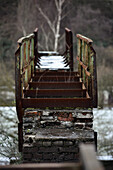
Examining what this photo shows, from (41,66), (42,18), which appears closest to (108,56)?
(42,18)

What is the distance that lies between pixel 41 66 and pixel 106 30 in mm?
17631

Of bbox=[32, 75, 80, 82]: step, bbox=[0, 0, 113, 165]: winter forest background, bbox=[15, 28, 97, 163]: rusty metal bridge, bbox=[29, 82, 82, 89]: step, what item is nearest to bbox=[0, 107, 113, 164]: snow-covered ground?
bbox=[32, 75, 80, 82]: step

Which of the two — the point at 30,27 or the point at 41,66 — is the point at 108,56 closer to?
the point at 30,27

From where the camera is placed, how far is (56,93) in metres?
5.59

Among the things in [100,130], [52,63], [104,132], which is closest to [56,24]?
[100,130]

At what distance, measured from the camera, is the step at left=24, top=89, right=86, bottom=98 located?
5555 mm

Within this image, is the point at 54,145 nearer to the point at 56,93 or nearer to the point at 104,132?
the point at 56,93

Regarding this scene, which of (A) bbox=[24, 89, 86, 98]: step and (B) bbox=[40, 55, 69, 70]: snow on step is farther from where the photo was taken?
(B) bbox=[40, 55, 69, 70]: snow on step

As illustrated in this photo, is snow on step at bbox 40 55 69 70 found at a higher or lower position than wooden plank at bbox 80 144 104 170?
higher

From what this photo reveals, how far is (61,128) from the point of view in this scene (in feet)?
16.3

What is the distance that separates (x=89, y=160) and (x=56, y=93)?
4146 mm

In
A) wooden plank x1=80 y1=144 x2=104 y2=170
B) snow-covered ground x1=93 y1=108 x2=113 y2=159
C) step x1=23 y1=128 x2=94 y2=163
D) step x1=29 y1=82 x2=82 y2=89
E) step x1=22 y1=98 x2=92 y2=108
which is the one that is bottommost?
snow-covered ground x1=93 y1=108 x2=113 y2=159

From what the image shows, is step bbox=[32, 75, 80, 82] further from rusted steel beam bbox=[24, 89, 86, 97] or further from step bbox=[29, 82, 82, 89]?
rusted steel beam bbox=[24, 89, 86, 97]

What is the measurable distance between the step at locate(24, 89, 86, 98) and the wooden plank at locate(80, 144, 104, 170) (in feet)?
13.1
